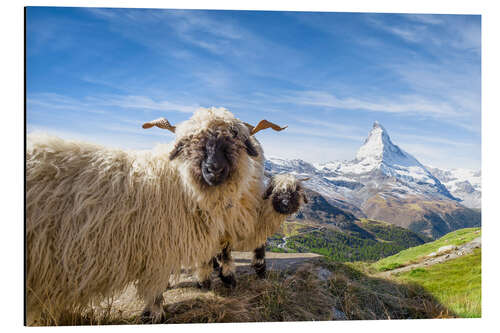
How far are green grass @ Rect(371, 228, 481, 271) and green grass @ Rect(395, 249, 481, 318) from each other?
193 millimetres

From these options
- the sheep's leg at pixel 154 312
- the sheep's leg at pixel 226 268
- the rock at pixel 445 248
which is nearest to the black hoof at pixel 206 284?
the sheep's leg at pixel 226 268

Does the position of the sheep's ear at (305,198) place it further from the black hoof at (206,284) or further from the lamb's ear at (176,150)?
the lamb's ear at (176,150)

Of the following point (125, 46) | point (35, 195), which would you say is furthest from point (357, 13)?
point (35, 195)

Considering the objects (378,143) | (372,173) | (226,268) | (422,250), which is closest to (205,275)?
(226,268)

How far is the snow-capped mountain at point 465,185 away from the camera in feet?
11.4

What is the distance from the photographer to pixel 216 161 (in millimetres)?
2299

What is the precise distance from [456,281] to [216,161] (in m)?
3.00

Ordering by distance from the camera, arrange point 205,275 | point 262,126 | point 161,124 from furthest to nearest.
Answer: point 205,275 < point 262,126 < point 161,124

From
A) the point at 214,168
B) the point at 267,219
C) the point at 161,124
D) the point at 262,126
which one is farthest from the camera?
the point at 267,219

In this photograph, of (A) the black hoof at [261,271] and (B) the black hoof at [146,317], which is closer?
(B) the black hoof at [146,317]

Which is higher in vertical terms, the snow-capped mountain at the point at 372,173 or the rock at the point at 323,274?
the snow-capped mountain at the point at 372,173

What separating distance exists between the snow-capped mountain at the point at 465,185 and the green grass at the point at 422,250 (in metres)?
0.35

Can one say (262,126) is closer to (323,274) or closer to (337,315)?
(323,274)

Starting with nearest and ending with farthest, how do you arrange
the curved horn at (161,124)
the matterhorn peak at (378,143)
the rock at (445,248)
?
the curved horn at (161,124)
the rock at (445,248)
the matterhorn peak at (378,143)
